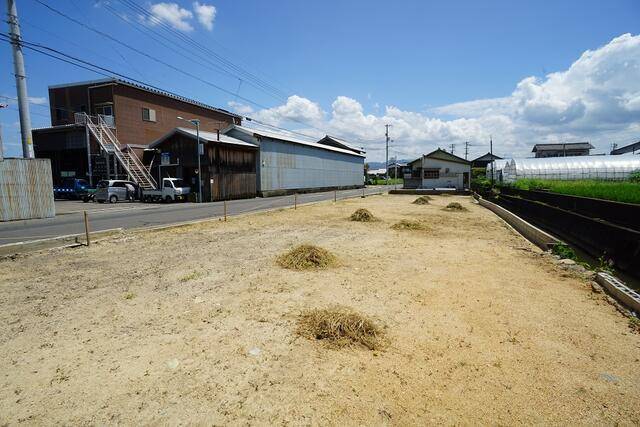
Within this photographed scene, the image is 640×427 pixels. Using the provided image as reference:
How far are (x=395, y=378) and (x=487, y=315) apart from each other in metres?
2.33

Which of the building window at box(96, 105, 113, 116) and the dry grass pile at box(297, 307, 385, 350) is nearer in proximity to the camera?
the dry grass pile at box(297, 307, 385, 350)

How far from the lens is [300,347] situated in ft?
12.7

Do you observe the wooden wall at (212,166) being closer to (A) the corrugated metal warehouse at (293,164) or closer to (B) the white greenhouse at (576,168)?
(A) the corrugated metal warehouse at (293,164)

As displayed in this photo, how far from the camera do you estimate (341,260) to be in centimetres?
807

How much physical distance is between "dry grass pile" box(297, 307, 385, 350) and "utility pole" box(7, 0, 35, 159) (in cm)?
1891

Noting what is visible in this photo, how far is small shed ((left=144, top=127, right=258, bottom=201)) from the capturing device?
27750 millimetres

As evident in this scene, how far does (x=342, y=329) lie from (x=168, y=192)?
2623cm

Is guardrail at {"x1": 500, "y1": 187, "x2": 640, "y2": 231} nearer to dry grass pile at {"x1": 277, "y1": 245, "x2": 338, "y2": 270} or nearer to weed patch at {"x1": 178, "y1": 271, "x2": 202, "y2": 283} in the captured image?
dry grass pile at {"x1": 277, "y1": 245, "x2": 338, "y2": 270}

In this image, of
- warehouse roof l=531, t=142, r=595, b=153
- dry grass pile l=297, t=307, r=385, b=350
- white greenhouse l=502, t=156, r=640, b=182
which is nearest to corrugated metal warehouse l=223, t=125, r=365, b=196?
white greenhouse l=502, t=156, r=640, b=182

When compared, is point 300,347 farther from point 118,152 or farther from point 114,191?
point 118,152

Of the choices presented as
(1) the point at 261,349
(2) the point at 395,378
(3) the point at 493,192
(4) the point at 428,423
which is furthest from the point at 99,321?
(3) the point at 493,192

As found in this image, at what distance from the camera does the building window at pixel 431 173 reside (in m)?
45.0

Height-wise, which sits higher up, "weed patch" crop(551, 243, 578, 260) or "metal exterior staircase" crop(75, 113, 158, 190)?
"metal exterior staircase" crop(75, 113, 158, 190)

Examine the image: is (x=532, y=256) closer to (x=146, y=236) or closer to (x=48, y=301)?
(x=48, y=301)
